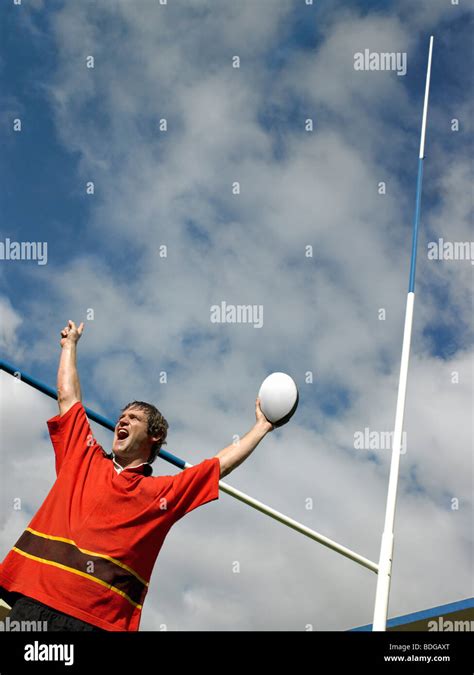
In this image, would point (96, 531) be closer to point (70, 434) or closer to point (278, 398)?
point (70, 434)

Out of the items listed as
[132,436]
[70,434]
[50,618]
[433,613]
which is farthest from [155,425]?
[433,613]

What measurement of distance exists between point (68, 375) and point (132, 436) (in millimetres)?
368

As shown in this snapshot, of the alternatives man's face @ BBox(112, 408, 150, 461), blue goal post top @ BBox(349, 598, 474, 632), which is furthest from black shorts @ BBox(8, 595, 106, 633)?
blue goal post top @ BBox(349, 598, 474, 632)

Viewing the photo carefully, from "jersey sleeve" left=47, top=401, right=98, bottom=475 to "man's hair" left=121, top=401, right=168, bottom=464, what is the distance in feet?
0.74

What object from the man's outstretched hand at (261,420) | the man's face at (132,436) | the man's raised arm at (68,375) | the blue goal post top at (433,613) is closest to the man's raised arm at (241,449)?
the man's outstretched hand at (261,420)

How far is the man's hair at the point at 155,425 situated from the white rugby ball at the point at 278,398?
1.70ft

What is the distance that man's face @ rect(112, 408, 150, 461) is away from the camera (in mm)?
2732

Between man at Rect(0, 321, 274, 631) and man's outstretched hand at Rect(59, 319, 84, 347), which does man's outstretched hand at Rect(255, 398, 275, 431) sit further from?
man's outstretched hand at Rect(59, 319, 84, 347)

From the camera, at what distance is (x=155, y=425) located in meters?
2.81

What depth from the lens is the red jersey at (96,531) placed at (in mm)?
2287

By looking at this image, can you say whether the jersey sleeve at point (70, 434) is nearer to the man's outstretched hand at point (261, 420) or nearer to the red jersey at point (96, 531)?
the red jersey at point (96, 531)
